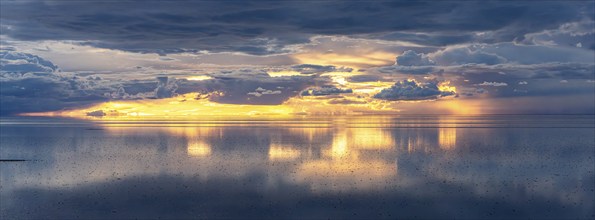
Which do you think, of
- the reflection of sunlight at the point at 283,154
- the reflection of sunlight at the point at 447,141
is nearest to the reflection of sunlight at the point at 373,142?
the reflection of sunlight at the point at 447,141

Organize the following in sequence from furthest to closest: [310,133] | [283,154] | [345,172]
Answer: [310,133] → [283,154] → [345,172]

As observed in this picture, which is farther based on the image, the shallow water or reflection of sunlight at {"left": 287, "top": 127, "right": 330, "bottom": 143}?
reflection of sunlight at {"left": 287, "top": 127, "right": 330, "bottom": 143}

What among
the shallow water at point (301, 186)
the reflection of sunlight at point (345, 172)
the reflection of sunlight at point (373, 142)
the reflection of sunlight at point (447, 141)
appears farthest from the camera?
the reflection of sunlight at point (373, 142)

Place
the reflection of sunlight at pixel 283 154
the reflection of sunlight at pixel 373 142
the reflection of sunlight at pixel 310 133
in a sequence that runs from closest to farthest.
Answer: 1. the reflection of sunlight at pixel 283 154
2. the reflection of sunlight at pixel 373 142
3. the reflection of sunlight at pixel 310 133

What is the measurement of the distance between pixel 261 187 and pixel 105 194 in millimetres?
13149

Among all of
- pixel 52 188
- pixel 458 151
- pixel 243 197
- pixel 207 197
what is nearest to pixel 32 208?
pixel 52 188

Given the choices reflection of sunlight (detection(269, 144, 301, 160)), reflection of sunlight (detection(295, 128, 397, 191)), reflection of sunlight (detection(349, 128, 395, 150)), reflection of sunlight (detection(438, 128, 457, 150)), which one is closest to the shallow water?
reflection of sunlight (detection(295, 128, 397, 191))

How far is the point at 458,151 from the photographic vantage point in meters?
84.6

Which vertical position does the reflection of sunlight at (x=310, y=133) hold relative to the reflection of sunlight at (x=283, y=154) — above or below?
below

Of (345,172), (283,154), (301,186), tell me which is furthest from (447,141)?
(301,186)

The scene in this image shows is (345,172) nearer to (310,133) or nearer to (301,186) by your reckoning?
(301,186)

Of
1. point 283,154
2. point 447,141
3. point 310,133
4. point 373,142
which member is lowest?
point 310,133

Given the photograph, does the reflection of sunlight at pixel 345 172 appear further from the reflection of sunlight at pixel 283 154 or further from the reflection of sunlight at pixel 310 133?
the reflection of sunlight at pixel 310 133

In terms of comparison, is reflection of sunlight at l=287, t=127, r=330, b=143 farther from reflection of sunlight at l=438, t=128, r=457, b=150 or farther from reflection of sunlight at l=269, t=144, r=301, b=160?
reflection of sunlight at l=269, t=144, r=301, b=160
